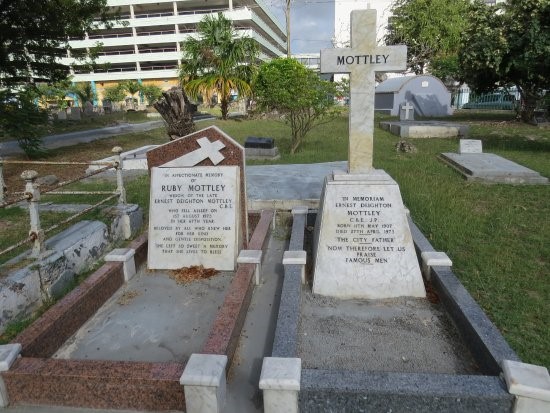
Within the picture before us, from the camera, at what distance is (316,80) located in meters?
11.6

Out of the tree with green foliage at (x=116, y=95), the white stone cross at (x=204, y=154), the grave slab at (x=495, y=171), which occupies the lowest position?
the grave slab at (x=495, y=171)

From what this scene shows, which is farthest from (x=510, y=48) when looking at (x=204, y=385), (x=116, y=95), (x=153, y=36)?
(x=153, y=36)

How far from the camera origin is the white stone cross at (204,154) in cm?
477

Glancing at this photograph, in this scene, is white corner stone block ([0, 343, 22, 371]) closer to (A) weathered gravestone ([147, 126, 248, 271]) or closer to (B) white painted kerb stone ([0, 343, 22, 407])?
(B) white painted kerb stone ([0, 343, 22, 407])

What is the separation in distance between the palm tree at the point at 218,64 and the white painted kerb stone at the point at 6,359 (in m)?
24.9

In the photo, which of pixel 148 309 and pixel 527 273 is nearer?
pixel 148 309

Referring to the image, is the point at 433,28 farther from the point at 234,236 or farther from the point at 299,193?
the point at 234,236

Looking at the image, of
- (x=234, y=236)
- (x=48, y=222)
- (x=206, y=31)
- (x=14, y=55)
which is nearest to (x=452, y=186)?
(x=234, y=236)

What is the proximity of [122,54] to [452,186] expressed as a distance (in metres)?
54.5

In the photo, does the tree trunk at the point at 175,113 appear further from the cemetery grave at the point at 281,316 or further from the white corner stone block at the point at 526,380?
the white corner stone block at the point at 526,380

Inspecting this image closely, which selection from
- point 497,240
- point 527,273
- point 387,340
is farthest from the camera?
point 497,240

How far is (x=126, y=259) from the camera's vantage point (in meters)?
4.43

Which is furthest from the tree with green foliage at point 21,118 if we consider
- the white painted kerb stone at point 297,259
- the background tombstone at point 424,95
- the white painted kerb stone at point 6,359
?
the background tombstone at point 424,95

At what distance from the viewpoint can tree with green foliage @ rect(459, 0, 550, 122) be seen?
36.4 ft
